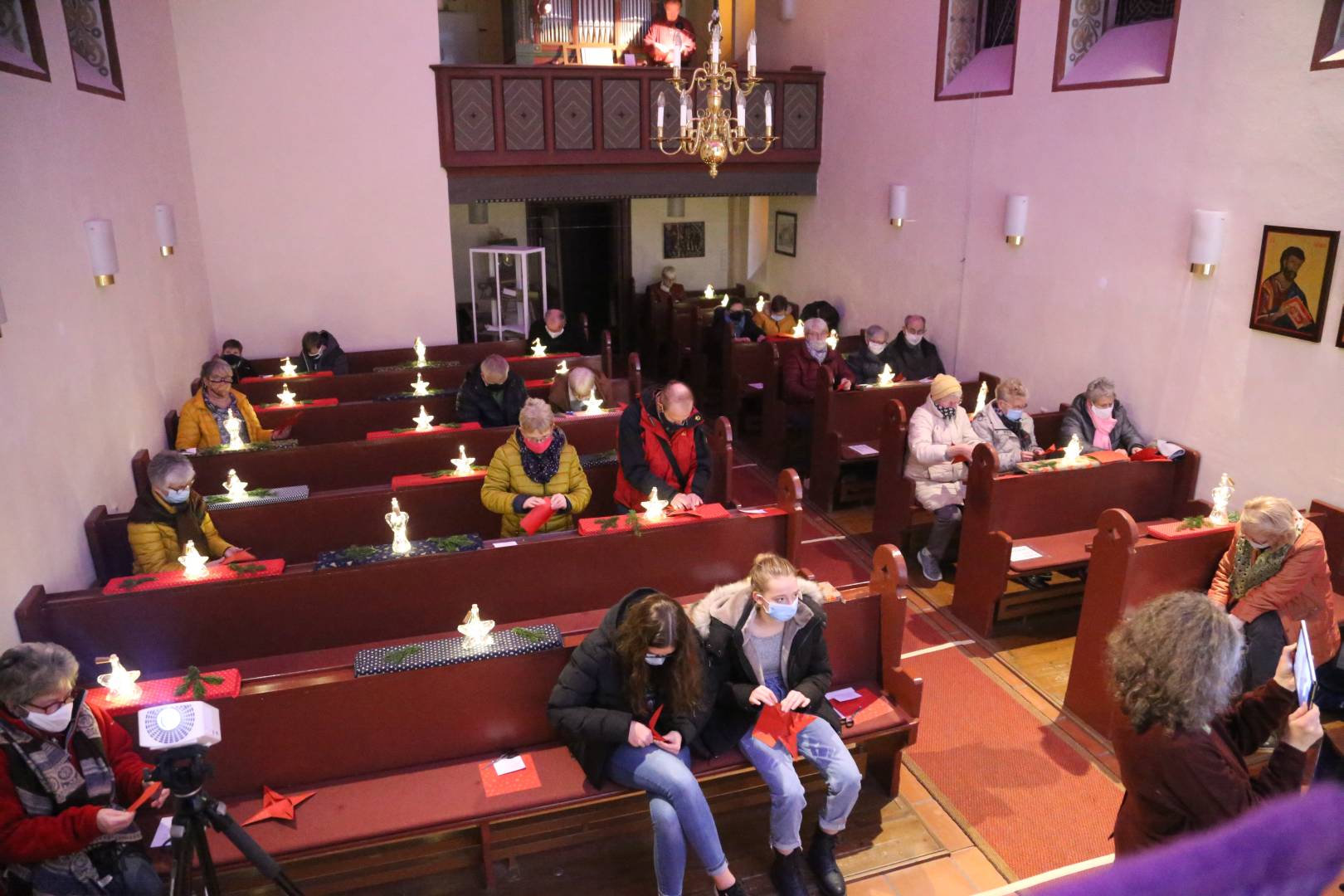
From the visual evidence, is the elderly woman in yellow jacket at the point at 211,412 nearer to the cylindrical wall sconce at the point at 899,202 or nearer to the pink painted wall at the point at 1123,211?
the pink painted wall at the point at 1123,211

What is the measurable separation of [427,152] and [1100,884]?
9813 millimetres

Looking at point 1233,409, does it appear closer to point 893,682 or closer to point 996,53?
point 893,682

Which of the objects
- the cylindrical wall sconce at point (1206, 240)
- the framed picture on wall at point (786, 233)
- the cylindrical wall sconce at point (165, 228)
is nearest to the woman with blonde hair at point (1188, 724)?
the cylindrical wall sconce at point (1206, 240)

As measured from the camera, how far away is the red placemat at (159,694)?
3.32 meters

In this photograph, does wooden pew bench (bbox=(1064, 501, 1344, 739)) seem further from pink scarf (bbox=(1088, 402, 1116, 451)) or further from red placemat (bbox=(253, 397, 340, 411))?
red placemat (bbox=(253, 397, 340, 411))

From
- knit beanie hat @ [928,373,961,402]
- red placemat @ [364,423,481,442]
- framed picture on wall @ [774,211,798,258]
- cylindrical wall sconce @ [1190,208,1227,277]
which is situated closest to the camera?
cylindrical wall sconce @ [1190,208,1227,277]

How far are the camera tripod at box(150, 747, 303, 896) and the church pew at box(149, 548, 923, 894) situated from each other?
0.78m

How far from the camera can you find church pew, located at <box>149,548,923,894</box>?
337 centimetres

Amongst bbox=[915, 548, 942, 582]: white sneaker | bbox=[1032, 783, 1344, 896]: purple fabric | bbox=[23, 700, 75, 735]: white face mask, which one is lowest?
bbox=[915, 548, 942, 582]: white sneaker

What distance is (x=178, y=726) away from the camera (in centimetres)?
263

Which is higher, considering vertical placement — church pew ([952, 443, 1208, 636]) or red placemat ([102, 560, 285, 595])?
red placemat ([102, 560, 285, 595])

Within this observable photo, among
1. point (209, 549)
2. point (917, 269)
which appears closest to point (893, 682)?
point (209, 549)

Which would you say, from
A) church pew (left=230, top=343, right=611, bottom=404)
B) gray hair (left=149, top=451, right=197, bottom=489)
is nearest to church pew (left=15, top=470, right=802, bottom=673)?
gray hair (left=149, top=451, right=197, bottom=489)

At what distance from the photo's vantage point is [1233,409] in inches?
234
